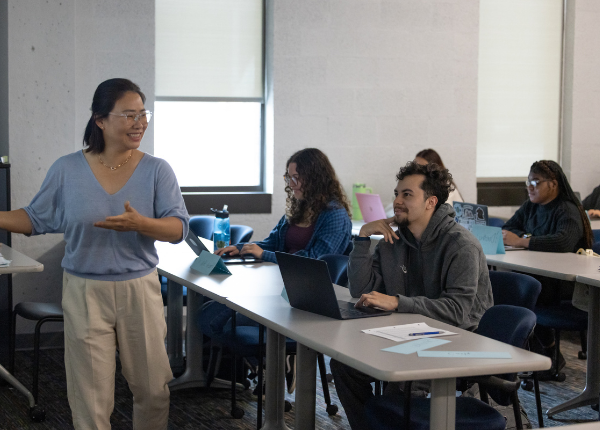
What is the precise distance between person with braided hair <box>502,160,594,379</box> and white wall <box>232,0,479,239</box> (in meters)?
1.63

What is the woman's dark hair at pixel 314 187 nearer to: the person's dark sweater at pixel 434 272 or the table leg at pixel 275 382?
the person's dark sweater at pixel 434 272

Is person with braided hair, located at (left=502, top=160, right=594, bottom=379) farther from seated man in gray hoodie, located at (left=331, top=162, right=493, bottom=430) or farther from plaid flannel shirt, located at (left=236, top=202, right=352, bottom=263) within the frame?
seated man in gray hoodie, located at (left=331, top=162, right=493, bottom=430)

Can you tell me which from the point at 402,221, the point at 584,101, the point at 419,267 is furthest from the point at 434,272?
the point at 584,101

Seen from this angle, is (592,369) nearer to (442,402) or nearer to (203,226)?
(442,402)

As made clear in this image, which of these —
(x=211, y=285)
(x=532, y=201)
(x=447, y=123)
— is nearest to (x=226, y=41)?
(x=447, y=123)

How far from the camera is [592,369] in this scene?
3.42m

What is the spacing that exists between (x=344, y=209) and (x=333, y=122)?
6.52 ft

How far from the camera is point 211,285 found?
9.60ft

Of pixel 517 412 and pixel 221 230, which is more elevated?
pixel 221 230

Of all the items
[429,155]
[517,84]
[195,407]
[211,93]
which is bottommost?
[195,407]

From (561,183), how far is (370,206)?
1442mm

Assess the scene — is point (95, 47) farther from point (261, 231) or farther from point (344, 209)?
point (344, 209)

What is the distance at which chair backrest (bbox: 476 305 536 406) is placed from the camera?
2.22 m

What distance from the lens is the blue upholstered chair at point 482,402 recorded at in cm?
207
